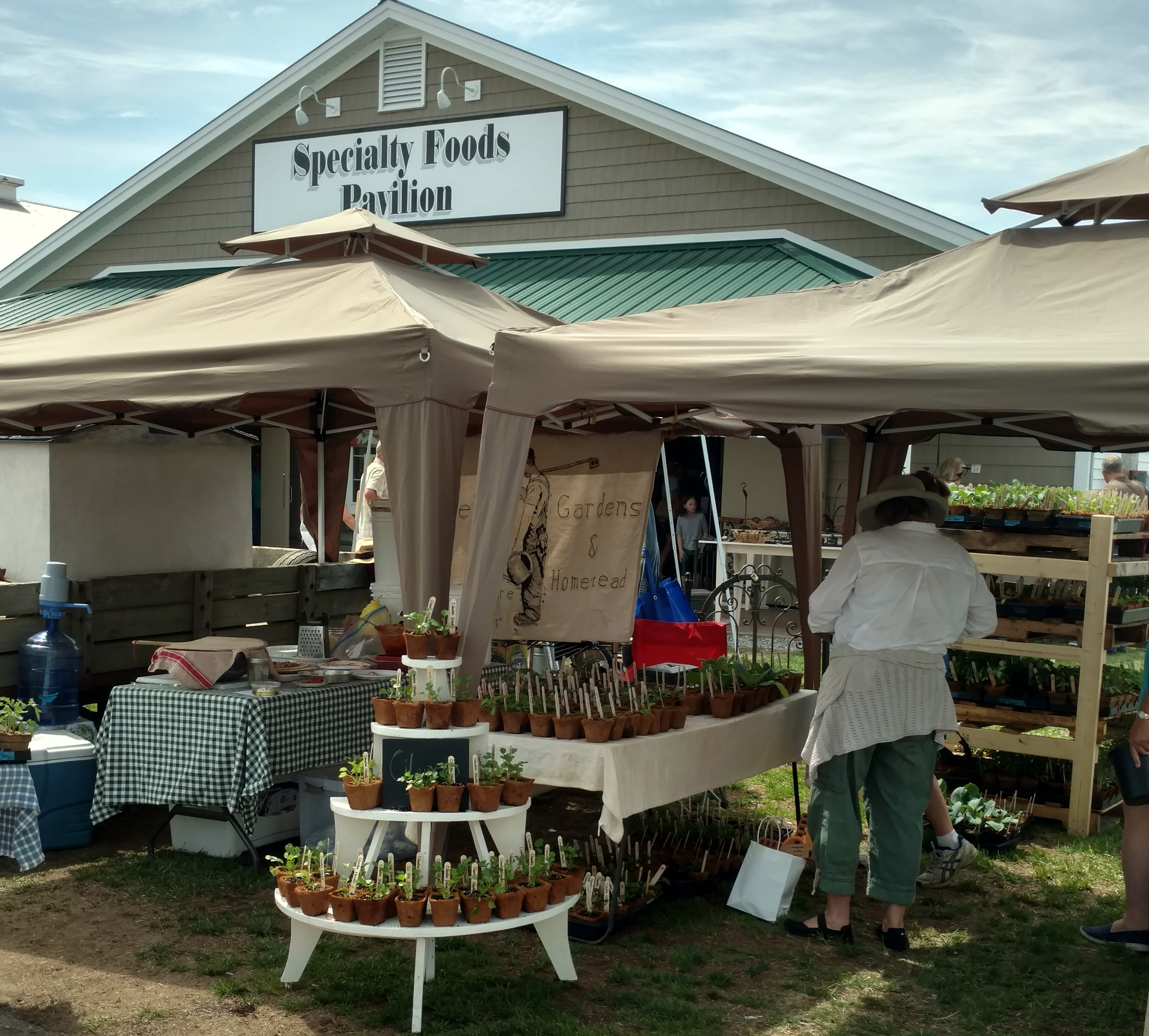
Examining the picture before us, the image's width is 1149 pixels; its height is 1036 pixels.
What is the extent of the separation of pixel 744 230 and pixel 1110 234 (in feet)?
27.6

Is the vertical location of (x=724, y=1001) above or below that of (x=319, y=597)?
below

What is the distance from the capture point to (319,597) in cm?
796

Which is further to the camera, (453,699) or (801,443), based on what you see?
(801,443)

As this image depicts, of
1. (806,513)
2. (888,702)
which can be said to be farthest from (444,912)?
(806,513)

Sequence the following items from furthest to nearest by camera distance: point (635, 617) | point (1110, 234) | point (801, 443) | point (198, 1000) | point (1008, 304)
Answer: point (801, 443)
point (635, 617)
point (1110, 234)
point (1008, 304)
point (198, 1000)

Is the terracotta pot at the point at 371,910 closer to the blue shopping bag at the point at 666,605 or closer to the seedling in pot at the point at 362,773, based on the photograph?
the seedling in pot at the point at 362,773

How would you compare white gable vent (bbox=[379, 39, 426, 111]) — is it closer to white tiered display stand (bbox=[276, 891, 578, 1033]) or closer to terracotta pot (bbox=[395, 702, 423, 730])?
terracotta pot (bbox=[395, 702, 423, 730])

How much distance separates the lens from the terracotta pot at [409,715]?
4320mm

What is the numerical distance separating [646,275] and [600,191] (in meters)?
1.54

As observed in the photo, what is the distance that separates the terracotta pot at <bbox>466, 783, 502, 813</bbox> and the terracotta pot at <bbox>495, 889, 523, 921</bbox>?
29 cm

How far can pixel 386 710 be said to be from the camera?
172 inches

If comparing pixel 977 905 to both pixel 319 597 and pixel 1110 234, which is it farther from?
pixel 319 597

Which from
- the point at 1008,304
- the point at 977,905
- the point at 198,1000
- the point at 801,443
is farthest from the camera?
the point at 801,443

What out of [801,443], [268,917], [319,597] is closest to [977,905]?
[801,443]
